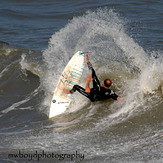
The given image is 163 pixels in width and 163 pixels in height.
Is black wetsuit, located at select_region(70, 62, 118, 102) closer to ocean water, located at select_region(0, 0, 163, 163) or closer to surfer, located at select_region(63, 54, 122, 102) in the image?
surfer, located at select_region(63, 54, 122, 102)

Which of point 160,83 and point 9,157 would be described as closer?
point 9,157

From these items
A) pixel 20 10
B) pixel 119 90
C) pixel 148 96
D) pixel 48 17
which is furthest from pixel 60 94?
pixel 20 10

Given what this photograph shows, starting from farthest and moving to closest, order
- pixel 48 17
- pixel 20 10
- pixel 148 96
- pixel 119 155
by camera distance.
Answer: pixel 20 10 < pixel 48 17 < pixel 148 96 < pixel 119 155

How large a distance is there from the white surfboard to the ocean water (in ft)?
0.68

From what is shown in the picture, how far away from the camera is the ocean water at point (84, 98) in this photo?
245 inches

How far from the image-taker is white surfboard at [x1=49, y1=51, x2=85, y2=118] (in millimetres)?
8234

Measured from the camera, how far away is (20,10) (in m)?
19.5

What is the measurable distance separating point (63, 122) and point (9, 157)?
197cm

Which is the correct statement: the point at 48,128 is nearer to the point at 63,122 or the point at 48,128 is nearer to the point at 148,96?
the point at 63,122

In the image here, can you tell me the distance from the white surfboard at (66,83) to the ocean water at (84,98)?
0.68ft

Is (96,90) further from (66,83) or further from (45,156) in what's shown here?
(45,156)

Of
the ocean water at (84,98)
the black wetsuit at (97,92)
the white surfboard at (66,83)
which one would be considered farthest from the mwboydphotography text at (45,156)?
the black wetsuit at (97,92)

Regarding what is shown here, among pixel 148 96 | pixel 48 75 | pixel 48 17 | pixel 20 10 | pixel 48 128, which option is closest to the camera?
pixel 48 128

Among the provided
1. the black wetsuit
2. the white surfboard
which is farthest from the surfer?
the white surfboard
